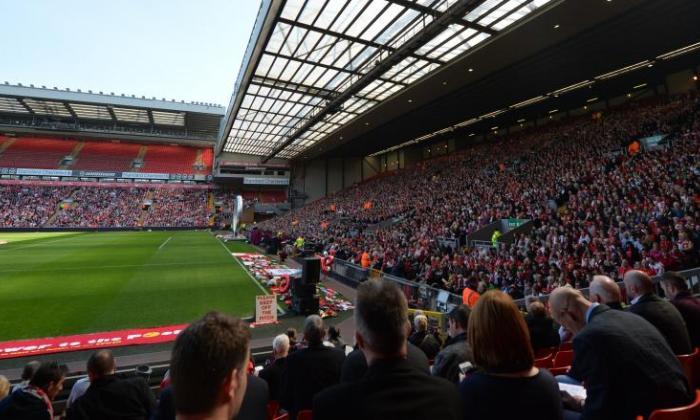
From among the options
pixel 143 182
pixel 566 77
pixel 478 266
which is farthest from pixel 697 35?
pixel 143 182

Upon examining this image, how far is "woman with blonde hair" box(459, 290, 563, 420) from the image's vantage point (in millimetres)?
1615

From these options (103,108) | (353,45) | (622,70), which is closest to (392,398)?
(353,45)

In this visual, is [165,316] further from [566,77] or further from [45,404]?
[566,77]

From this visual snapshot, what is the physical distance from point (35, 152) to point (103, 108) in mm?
19882

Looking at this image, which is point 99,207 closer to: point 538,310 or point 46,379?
point 46,379

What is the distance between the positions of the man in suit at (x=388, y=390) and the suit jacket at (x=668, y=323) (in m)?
2.76

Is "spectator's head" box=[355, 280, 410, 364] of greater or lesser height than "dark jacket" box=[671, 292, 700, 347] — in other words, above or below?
above

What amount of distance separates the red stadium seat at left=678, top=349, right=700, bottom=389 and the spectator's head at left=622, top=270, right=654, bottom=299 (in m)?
0.58

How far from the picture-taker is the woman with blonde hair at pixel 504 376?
1.62 meters

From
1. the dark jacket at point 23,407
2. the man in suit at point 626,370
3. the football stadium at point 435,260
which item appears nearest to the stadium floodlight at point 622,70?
the football stadium at point 435,260

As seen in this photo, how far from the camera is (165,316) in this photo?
940 centimetres

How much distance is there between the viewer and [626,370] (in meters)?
2.07

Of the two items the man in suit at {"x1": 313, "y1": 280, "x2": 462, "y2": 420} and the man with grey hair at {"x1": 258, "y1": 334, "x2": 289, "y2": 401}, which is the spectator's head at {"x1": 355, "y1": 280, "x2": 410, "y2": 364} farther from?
the man with grey hair at {"x1": 258, "y1": 334, "x2": 289, "y2": 401}

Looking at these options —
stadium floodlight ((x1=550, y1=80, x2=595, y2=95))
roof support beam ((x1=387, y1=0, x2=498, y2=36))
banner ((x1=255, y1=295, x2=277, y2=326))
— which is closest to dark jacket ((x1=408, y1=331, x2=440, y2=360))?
banner ((x1=255, y1=295, x2=277, y2=326))
